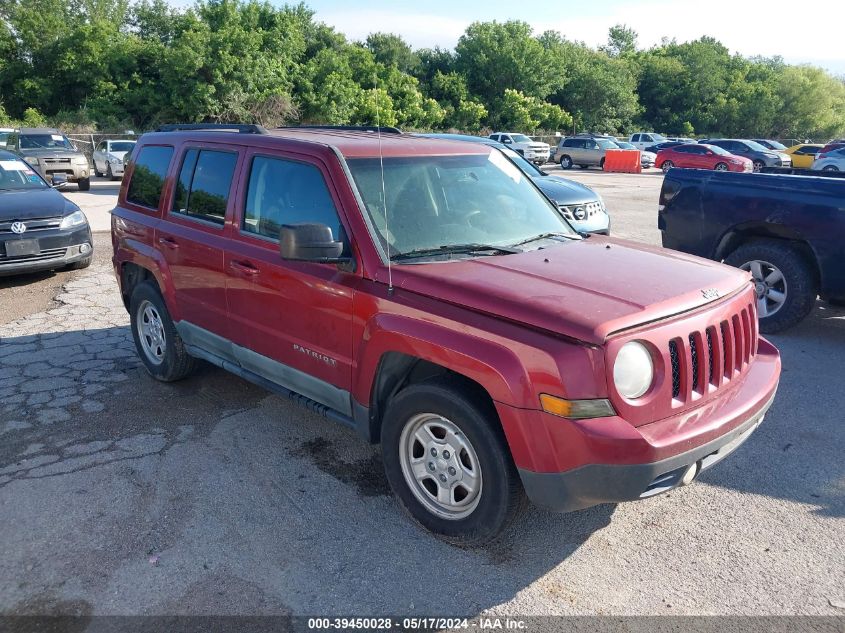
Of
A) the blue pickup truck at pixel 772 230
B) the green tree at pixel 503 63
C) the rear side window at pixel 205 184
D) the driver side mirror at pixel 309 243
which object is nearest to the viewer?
the driver side mirror at pixel 309 243

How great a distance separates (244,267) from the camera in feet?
13.8

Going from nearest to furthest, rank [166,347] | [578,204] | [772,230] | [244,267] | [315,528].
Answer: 1. [315,528]
2. [244,267]
3. [166,347]
4. [772,230]
5. [578,204]

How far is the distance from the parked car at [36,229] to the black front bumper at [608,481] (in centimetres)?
759

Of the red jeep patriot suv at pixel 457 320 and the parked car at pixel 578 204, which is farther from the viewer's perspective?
the parked car at pixel 578 204

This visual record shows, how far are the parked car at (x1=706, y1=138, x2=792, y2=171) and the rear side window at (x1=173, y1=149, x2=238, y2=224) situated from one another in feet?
109

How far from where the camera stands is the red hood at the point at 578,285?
2879 millimetres

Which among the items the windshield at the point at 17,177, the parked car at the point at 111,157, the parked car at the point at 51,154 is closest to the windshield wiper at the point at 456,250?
the windshield at the point at 17,177

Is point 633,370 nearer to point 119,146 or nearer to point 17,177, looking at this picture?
point 17,177

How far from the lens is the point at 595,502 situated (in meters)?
2.92

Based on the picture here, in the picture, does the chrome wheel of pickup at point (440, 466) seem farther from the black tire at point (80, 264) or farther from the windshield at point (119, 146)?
the windshield at point (119, 146)

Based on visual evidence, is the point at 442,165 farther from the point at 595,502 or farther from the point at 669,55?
the point at 669,55

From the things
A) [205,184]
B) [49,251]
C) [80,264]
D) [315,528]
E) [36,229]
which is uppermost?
[205,184]

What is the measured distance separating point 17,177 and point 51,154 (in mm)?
11237

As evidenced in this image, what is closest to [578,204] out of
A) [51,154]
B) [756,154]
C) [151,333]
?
[151,333]
